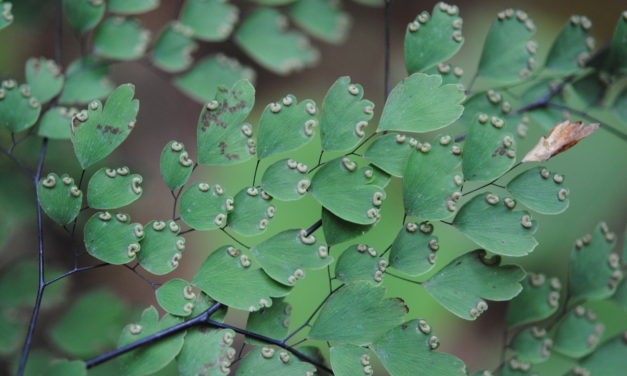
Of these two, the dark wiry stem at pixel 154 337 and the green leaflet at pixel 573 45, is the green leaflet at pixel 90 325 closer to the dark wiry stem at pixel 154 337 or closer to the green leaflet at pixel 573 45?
the dark wiry stem at pixel 154 337

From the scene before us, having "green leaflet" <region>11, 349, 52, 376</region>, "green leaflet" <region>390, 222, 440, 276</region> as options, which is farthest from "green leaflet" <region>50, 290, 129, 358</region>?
"green leaflet" <region>390, 222, 440, 276</region>

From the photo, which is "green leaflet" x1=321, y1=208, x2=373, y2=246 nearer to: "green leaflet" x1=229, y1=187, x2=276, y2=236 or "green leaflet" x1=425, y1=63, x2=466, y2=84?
"green leaflet" x1=229, y1=187, x2=276, y2=236

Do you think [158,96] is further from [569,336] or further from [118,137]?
[569,336]

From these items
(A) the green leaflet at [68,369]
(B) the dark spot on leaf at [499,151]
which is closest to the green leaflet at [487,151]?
(B) the dark spot on leaf at [499,151]

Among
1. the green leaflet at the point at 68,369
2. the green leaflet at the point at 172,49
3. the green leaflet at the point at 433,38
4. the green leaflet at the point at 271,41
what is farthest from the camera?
the green leaflet at the point at 271,41

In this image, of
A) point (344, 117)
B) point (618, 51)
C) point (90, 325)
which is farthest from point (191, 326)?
point (618, 51)
